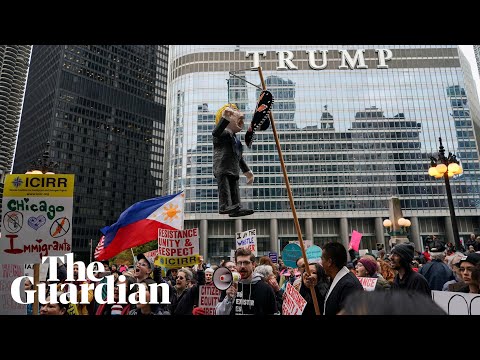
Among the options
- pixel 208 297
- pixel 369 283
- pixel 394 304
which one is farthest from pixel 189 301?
pixel 394 304

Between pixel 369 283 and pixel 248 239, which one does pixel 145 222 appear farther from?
pixel 369 283

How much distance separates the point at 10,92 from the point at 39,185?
169 m

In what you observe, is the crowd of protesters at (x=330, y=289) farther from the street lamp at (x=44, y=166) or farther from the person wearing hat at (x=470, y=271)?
the street lamp at (x=44, y=166)

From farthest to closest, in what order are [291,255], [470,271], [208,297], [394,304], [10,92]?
1. [10,92]
2. [291,255]
3. [208,297]
4. [470,271]
5. [394,304]

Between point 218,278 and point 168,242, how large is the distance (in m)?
2.76

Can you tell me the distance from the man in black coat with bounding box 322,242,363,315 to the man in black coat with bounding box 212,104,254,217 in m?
1.45

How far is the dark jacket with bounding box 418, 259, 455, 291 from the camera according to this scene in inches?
269

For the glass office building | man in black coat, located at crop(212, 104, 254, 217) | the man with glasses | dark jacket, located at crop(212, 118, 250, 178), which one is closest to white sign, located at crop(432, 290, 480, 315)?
the man with glasses

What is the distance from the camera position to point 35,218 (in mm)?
5148

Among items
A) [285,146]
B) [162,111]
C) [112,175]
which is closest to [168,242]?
[285,146]

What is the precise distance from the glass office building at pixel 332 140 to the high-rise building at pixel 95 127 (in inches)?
1840

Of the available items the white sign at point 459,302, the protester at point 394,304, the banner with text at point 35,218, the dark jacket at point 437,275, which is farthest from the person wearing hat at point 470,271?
the banner with text at point 35,218
